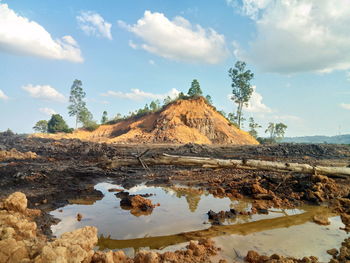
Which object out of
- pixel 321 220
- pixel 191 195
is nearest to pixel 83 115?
pixel 191 195

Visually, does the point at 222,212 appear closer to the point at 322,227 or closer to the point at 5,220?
the point at 322,227

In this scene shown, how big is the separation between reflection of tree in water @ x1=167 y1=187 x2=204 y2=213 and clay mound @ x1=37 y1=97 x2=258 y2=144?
21.9m

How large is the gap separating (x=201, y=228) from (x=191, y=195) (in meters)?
3.04

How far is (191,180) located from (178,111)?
27199mm

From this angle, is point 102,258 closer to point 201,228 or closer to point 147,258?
point 147,258

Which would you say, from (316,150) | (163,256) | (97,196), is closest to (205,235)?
(163,256)

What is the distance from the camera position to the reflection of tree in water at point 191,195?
7.60 m

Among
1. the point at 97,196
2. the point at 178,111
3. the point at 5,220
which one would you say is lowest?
the point at 97,196

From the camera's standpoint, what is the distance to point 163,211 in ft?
22.9

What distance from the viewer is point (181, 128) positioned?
3494 cm

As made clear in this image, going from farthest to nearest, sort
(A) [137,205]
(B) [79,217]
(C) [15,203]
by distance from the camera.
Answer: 1. (A) [137,205]
2. (B) [79,217]
3. (C) [15,203]

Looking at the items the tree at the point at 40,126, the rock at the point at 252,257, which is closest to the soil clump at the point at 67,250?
the rock at the point at 252,257

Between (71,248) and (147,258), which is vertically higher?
(71,248)

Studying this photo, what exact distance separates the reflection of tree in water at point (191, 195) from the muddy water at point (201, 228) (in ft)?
0.11
